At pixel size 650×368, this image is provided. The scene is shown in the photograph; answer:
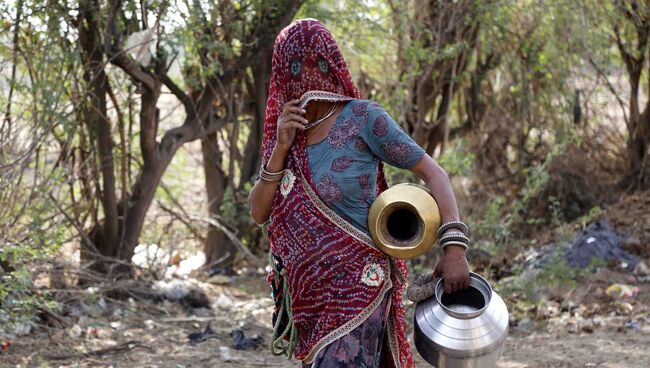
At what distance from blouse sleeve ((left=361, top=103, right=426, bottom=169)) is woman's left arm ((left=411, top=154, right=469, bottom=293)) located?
0.03 m

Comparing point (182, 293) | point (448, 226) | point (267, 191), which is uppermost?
point (267, 191)

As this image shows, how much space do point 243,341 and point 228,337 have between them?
0.17 metres

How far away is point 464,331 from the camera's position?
110 inches

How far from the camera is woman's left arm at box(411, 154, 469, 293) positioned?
283 cm

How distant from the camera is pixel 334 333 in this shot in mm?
2938

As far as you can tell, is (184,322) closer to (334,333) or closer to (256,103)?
(256,103)

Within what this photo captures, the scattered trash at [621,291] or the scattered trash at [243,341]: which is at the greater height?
the scattered trash at [243,341]

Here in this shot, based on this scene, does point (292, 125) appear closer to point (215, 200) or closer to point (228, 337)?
point (228, 337)

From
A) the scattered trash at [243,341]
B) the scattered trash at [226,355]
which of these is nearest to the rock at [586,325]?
the scattered trash at [243,341]

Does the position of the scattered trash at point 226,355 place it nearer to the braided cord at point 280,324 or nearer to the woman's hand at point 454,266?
the braided cord at point 280,324

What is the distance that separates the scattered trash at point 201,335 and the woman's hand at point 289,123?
2734 mm

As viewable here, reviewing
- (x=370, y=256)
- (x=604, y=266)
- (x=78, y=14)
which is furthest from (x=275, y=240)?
(x=604, y=266)

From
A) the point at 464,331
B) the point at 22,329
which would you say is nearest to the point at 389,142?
the point at 464,331

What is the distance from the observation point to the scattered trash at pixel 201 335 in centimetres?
549
